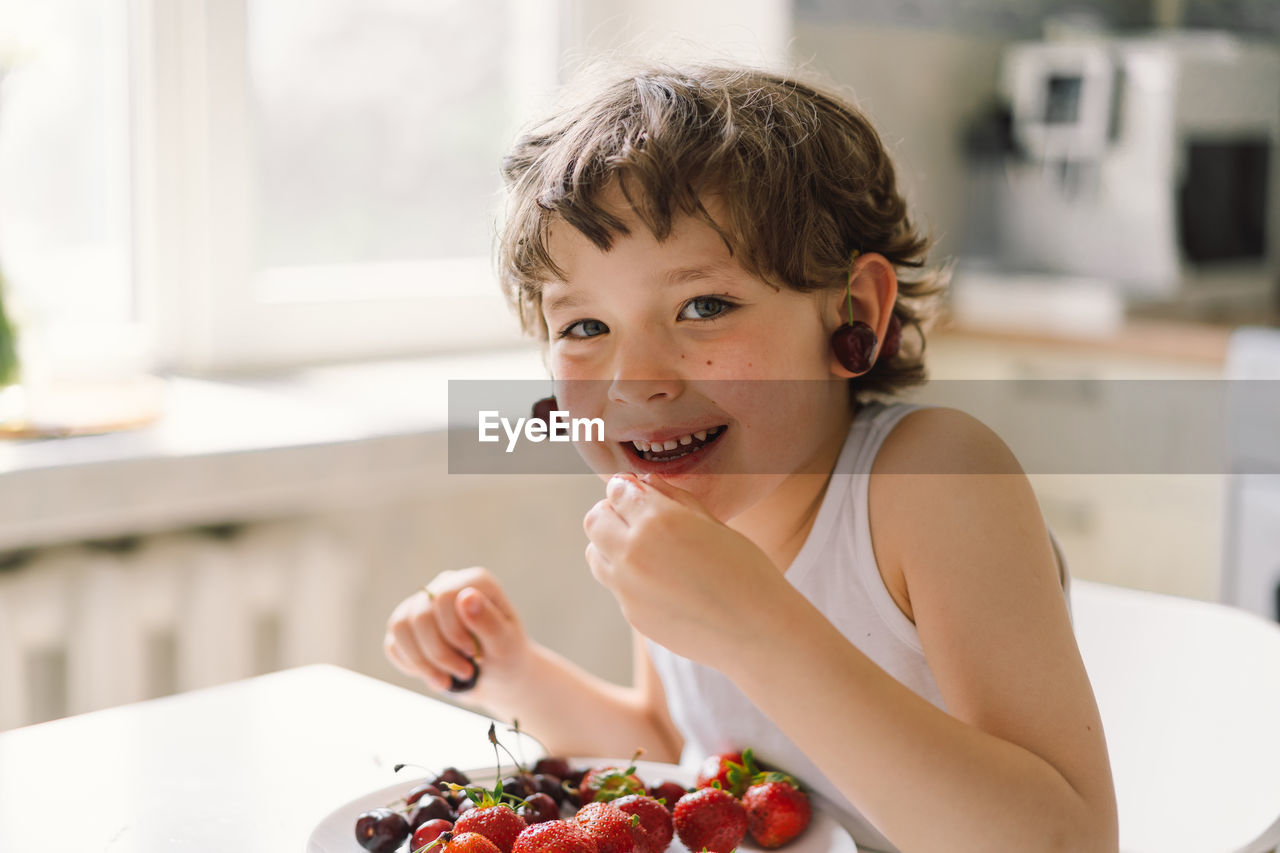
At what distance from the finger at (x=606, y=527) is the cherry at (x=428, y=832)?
0.18m

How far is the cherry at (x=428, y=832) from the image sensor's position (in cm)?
75

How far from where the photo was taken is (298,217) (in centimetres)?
219

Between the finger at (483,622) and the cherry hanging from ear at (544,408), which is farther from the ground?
the cherry hanging from ear at (544,408)

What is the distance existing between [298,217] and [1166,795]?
5.29ft

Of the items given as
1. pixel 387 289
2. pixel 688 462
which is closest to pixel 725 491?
pixel 688 462

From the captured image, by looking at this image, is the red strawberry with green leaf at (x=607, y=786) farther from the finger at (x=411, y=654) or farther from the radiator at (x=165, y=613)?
the radiator at (x=165, y=613)

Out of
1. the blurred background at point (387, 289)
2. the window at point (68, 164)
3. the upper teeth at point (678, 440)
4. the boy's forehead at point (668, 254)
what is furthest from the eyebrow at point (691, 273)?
the window at point (68, 164)

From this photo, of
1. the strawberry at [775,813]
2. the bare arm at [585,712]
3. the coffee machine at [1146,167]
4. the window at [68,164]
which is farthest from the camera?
the coffee machine at [1146,167]

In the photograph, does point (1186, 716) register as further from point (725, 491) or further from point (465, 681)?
point (465, 681)

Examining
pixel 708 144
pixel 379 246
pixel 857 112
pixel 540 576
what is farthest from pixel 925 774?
pixel 379 246

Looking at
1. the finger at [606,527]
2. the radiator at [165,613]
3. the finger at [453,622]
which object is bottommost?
the radiator at [165,613]

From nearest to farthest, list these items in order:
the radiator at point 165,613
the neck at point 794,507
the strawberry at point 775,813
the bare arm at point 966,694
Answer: the bare arm at point 966,694 → the strawberry at point 775,813 → the neck at point 794,507 → the radiator at point 165,613

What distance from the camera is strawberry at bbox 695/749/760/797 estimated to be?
855 mm

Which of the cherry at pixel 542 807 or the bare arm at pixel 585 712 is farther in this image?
the bare arm at pixel 585 712
